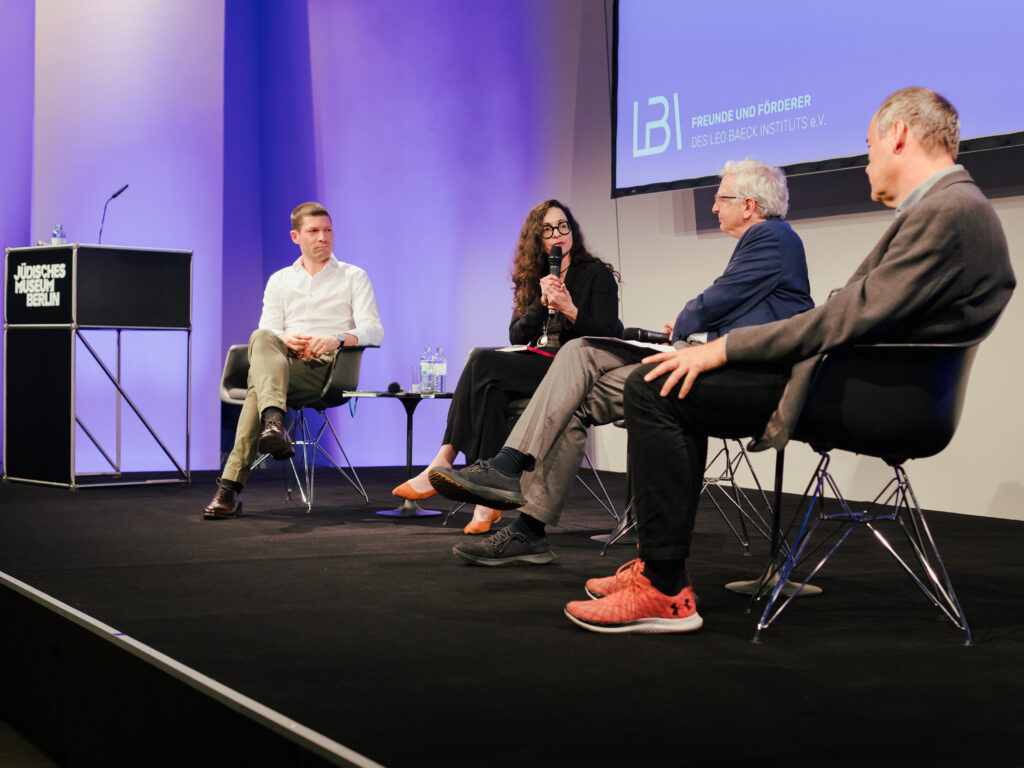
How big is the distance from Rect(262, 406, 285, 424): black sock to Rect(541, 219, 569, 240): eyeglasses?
1162 mm

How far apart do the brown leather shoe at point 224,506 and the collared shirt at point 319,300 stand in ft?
3.07

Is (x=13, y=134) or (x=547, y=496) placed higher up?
(x=13, y=134)

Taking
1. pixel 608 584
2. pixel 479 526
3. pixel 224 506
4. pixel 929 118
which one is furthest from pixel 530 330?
pixel 929 118

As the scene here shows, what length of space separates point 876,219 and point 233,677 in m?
3.78

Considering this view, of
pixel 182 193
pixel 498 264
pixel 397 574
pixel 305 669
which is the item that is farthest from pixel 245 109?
pixel 305 669

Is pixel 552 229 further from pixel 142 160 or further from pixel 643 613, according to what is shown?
pixel 142 160

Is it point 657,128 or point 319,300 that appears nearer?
point 319,300

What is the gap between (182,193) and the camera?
20.3 feet

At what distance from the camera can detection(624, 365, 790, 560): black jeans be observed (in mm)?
2182

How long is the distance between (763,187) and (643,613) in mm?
1283

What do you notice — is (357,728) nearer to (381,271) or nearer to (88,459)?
(88,459)

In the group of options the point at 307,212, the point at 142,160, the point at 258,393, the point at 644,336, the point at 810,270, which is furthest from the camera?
the point at 142,160

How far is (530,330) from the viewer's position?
395cm

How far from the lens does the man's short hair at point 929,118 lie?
217 centimetres
